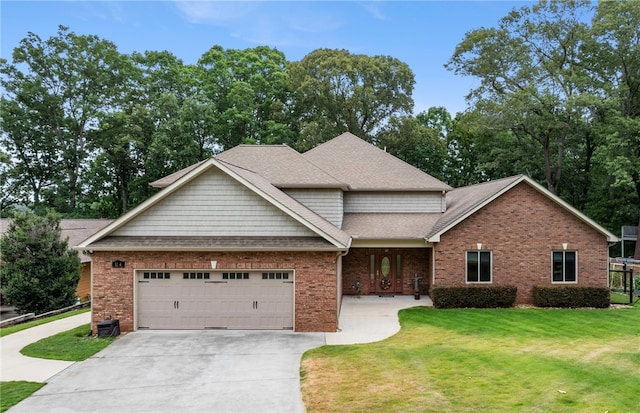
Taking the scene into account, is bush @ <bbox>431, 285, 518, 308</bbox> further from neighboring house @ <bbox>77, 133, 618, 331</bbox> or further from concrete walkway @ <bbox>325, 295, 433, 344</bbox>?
concrete walkway @ <bbox>325, 295, 433, 344</bbox>

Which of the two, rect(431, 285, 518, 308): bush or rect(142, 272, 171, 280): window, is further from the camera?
rect(431, 285, 518, 308): bush

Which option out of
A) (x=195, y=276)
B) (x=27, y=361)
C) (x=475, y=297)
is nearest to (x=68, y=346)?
(x=27, y=361)

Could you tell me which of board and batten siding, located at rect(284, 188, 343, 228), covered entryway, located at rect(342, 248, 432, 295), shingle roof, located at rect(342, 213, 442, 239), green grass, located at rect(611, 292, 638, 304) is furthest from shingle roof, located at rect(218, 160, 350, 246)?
green grass, located at rect(611, 292, 638, 304)

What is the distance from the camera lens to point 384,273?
773 inches

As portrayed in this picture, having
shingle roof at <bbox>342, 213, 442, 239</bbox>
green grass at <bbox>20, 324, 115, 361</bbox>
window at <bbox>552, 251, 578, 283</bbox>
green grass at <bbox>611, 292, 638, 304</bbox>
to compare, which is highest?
shingle roof at <bbox>342, 213, 442, 239</bbox>

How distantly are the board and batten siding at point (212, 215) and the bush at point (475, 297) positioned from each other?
6.93m

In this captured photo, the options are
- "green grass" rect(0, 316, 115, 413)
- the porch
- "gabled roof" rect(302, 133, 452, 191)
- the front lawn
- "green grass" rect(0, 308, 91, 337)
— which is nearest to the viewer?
the front lawn

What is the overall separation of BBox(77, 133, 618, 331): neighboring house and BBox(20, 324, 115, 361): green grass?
84cm

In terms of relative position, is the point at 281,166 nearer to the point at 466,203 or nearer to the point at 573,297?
the point at 466,203

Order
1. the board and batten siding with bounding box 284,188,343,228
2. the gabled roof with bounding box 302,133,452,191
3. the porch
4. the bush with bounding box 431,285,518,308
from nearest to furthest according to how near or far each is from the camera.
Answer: the bush with bounding box 431,285,518,308, the board and batten siding with bounding box 284,188,343,228, the porch, the gabled roof with bounding box 302,133,452,191

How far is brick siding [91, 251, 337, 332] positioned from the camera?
13.1 metres

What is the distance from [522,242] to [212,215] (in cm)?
1214

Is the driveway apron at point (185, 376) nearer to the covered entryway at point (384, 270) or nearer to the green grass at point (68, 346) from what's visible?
the green grass at point (68, 346)

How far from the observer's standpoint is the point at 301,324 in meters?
13.1
